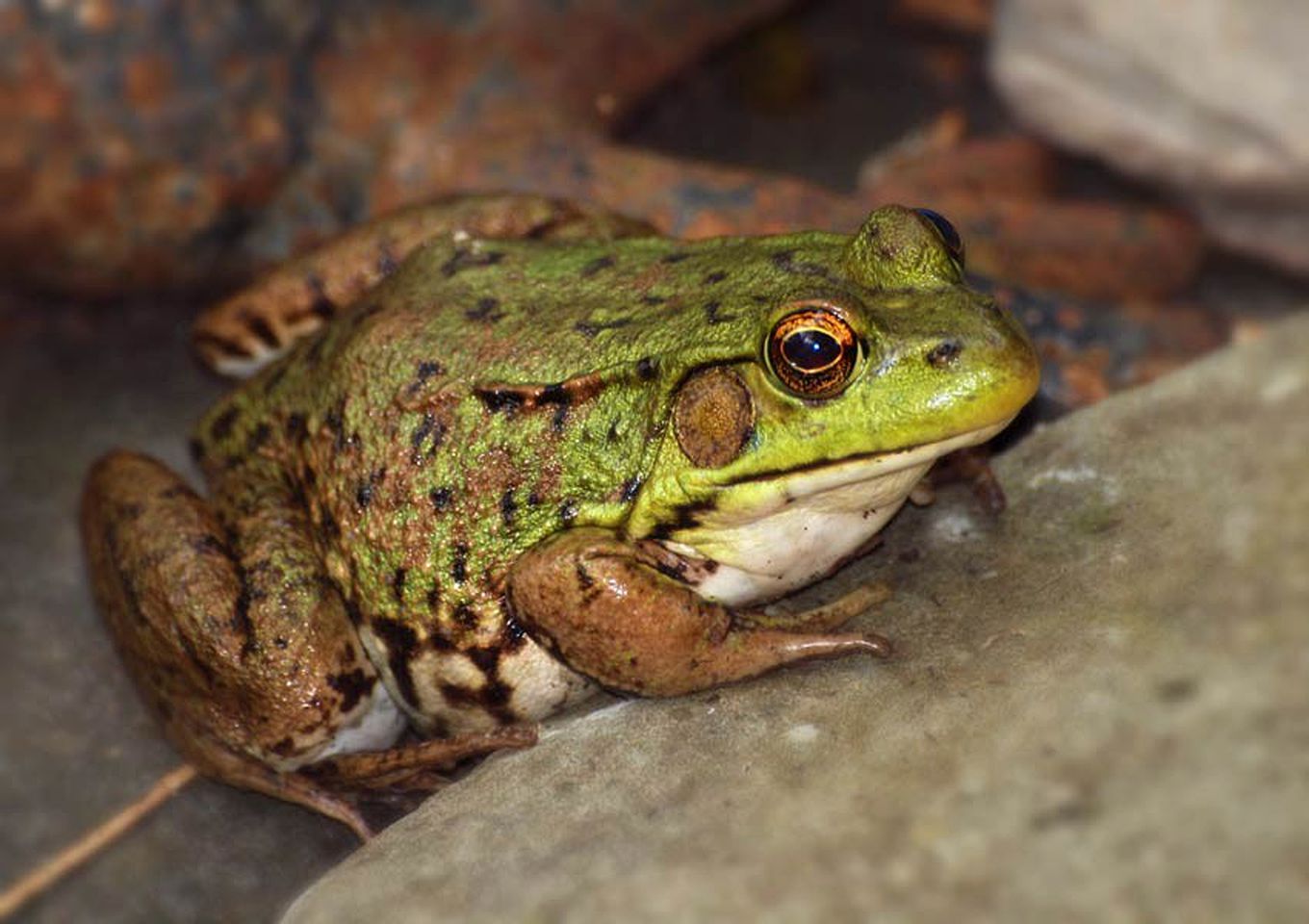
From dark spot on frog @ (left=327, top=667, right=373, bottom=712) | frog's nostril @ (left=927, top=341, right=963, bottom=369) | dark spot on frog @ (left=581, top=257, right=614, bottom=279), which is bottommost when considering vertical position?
dark spot on frog @ (left=327, top=667, right=373, bottom=712)

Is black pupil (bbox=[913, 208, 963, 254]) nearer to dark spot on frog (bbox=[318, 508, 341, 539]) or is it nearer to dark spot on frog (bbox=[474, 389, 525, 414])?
dark spot on frog (bbox=[474, 389, 525, 414])

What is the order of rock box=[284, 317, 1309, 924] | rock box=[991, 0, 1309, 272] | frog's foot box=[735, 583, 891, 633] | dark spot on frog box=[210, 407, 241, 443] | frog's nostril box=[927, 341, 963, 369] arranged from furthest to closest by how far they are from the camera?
rock box=[991, 0, 1309, 272] → dark spot on frog box=[210, 407, 241, 443] → frog's foot box=[735, 583, 891, 633] → frog's nostril box=[927, 341, 963, 369] → rock box=[284, 317, 1309, 924]

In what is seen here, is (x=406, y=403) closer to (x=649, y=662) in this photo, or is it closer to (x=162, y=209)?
(x=649, y=662)

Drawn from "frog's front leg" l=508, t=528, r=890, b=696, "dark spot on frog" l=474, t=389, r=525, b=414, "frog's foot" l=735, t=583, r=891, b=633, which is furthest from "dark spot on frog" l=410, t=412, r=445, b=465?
"frog's foot" l=735, t=583, r=891, b=633

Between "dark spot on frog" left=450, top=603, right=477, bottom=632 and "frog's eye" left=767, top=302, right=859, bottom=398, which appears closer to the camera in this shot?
"frog's eye" left=767, top=302, right=859, bottom=398

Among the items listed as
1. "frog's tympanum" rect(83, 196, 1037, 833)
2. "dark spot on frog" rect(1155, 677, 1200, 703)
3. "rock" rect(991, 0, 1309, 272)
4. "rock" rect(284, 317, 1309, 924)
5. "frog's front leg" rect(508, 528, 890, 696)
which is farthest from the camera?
"rock" rect(991, 0, 1309, 272)

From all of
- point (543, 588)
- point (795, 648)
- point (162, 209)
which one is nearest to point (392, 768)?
point (543, 588)
